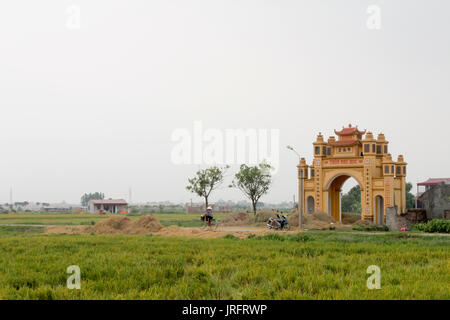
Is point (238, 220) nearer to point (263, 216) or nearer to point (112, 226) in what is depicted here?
point (263, 216)

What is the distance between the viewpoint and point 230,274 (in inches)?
396

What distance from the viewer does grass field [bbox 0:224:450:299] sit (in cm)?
800

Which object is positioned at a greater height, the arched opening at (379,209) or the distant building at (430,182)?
the distant building at (430,182)

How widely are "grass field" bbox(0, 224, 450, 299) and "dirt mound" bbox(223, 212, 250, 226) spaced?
841 inches

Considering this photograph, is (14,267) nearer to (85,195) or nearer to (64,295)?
(64,295)

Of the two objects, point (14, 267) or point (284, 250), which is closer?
point (14, 267)

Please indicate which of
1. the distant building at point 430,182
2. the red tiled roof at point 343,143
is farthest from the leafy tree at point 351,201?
the red tiled roof at point 343,143

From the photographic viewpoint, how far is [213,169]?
4512 centimetres

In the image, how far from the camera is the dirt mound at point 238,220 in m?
36.3

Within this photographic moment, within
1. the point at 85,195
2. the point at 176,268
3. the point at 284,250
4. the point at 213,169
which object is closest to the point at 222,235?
the point at 284,250

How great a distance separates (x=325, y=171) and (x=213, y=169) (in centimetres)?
1292

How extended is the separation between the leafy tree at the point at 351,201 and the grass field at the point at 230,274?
184ft

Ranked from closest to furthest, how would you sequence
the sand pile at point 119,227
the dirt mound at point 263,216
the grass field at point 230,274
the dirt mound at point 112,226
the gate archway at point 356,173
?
the grass field at point 230,274, the sand pile at point 119,227, the dirt mound at point 112,226, the gate archway at point 356,173, the dirt mound at point 263,216

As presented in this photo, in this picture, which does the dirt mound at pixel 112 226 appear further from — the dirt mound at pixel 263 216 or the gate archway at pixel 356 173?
the gate archway at pixel 356 173
